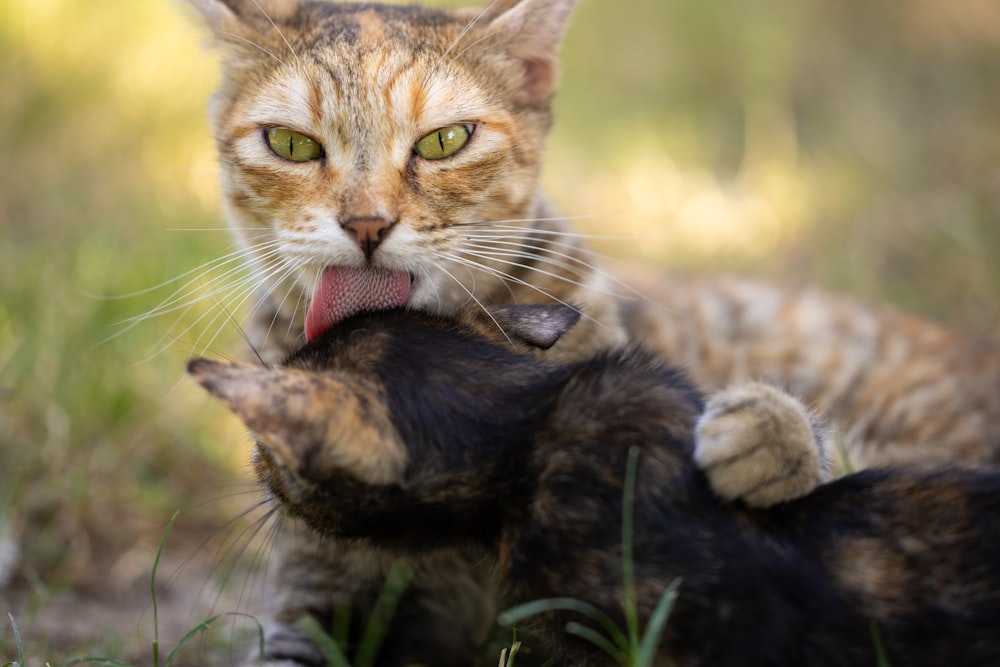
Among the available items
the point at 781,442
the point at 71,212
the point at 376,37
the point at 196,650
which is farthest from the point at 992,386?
Result: the point at 71,212

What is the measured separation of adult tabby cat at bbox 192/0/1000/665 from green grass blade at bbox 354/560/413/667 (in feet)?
0.14

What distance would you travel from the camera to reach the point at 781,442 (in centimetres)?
179

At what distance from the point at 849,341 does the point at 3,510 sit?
9.20ft

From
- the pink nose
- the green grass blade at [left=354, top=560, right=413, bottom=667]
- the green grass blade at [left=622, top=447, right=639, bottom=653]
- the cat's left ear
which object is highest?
the cat's left ear

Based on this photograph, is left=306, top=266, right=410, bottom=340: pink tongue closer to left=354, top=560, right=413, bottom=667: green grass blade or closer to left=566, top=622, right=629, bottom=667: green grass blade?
left=354, top=560, right=413, bottom=667: green grass blade

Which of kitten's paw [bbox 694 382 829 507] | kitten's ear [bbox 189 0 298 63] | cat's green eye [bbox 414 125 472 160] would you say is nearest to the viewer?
kitten's paw [bbox 694 382 829 507]

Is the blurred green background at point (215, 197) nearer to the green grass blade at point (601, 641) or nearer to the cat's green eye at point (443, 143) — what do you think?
the cat's green eye at point (443, 143)

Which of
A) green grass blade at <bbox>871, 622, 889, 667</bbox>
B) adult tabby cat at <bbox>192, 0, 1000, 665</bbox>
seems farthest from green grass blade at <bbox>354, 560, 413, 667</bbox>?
green grass blade at <bbox>871, 622, 889, 667</bbox>

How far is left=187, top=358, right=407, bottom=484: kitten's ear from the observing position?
1.60 metres

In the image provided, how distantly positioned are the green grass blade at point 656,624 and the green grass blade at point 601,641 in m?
0.04

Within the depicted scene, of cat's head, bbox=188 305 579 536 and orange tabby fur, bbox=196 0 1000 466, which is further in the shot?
orange tabby fur, bbox=196 0 1000 466

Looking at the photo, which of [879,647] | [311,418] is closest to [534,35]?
[311,418]

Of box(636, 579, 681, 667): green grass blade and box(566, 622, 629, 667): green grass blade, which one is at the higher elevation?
box(636, 579, 681, 667): green grass blade

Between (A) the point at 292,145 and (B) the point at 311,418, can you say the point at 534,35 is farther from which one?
(B) the point at 311,418
